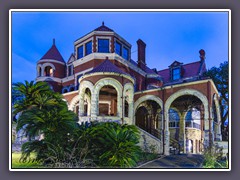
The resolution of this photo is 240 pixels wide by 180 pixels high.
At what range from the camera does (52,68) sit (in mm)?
9133

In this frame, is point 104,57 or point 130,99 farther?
point 104,57

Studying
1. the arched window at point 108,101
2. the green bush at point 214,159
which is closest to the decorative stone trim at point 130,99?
the arched window at point 108,101

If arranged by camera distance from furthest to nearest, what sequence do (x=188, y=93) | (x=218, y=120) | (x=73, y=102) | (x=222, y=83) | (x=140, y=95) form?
(x=140, y=95)
(x=188, y=93)
(x=73, y=102)
(x=218, y=120)
(x=222, y=83)

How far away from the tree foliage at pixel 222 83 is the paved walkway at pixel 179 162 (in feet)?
4.01

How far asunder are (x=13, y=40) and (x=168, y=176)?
197 inches

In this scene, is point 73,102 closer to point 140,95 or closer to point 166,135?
point 140,95

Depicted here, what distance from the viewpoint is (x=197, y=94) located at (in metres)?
7.61

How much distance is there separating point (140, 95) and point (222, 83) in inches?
118

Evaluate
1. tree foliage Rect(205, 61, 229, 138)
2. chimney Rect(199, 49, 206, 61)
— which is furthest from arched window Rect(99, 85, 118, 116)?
tree foliage Rect(205, 61, 229, 138)

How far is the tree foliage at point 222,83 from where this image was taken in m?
5.95

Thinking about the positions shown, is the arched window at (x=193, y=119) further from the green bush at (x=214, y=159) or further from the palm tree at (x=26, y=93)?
the palm tree at (x=26, y=93)

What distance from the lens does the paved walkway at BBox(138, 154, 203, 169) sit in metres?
5.88

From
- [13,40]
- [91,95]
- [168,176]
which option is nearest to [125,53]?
[91,95]

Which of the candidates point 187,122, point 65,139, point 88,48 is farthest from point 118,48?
point 65,139
